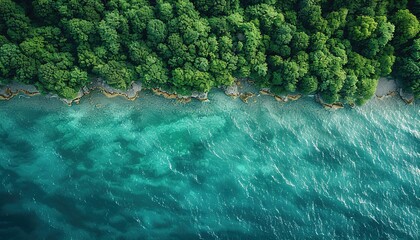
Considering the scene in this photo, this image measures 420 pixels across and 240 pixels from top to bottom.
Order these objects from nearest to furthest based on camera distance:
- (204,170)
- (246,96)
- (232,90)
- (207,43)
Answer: (207,43) → (204,170) → (232,90) → (246,96)

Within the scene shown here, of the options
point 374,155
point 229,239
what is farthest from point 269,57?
point 229,239

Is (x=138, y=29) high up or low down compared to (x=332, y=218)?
up

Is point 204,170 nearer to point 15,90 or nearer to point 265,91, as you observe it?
point 265,91

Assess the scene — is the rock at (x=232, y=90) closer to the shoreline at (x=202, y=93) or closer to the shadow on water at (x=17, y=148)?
the shoreline at (x=202, y=93)

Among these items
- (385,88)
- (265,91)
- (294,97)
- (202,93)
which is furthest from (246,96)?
(385,88)

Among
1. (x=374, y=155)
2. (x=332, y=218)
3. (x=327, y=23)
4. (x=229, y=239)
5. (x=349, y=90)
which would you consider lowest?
(x=229, y=239)

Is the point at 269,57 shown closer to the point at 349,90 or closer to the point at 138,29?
the point at 349,90
